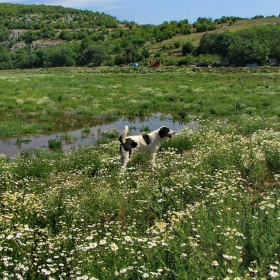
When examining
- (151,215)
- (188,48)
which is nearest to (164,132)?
(151,215)

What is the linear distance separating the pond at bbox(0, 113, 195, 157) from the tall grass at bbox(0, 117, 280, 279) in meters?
5.47

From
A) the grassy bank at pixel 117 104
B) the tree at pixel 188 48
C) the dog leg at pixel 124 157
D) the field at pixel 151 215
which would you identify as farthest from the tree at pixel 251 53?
the dog leg at pixel 124 157

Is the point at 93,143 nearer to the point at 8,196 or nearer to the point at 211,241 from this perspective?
the point at 8,196

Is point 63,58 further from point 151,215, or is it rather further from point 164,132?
point 151,215

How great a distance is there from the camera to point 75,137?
64.3ft

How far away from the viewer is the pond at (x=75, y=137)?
17812mm

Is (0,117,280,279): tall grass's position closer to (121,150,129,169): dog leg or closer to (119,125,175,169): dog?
(121,150,129,169): dog leg

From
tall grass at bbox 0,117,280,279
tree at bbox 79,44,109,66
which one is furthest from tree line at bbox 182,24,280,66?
tall grass at bbox 0,117,280,279

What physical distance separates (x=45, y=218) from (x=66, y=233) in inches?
37.5

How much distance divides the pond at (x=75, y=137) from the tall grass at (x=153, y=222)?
5.47 metres

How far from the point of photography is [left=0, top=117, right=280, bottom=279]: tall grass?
4.76 m

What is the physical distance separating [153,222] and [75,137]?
43.3 ft

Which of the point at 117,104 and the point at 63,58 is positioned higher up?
the point at 63,58

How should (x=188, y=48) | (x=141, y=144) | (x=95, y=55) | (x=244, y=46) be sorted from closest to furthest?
(x=141, y=144), (x=244, y=46), (x=188, y=48), (x=95, y=55)
